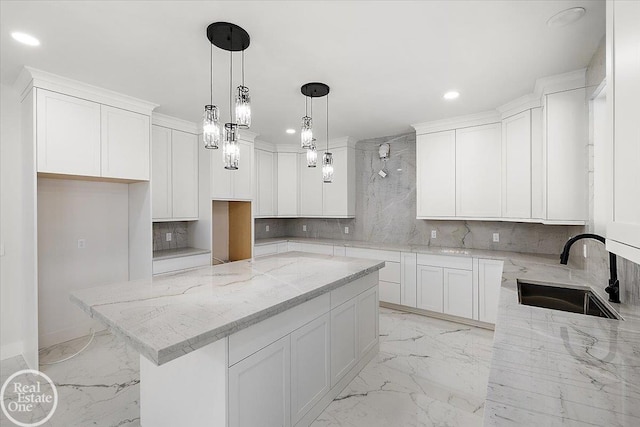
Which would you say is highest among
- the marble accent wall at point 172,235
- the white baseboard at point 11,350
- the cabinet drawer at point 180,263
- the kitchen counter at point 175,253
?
the marble accent wall at point 172,235

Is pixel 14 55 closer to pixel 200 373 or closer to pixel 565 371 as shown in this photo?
pixel 200 373

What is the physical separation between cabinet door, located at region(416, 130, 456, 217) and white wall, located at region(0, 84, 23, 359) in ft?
14.2

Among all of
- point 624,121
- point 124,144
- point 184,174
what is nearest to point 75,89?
point 124,144

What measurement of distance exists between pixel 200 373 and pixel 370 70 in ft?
7.85

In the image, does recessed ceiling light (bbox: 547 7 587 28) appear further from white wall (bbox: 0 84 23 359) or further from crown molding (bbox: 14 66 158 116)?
white wall (bbox: 0 84 23 359)

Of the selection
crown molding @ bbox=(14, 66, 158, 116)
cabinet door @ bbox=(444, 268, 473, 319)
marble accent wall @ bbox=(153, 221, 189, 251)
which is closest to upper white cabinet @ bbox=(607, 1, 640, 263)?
cabinet door @ bbox=(444, 268, 473, 319)

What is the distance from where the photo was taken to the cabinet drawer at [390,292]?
13.1ft

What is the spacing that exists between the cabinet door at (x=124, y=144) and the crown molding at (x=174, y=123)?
15.7 inches

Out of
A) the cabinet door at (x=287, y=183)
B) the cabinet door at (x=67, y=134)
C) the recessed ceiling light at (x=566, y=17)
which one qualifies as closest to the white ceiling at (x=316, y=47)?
the recessed ceiling light at (x=566, y=17)

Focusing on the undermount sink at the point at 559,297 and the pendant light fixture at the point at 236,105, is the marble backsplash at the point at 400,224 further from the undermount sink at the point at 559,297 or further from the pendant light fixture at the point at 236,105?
the pendant light fixture at the point at 236,105

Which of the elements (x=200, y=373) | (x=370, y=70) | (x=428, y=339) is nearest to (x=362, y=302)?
(x=428, y=339)

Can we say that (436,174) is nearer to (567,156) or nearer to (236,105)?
(567,156)

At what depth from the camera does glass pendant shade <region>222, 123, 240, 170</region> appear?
189 centimetres

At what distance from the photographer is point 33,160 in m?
2.46
